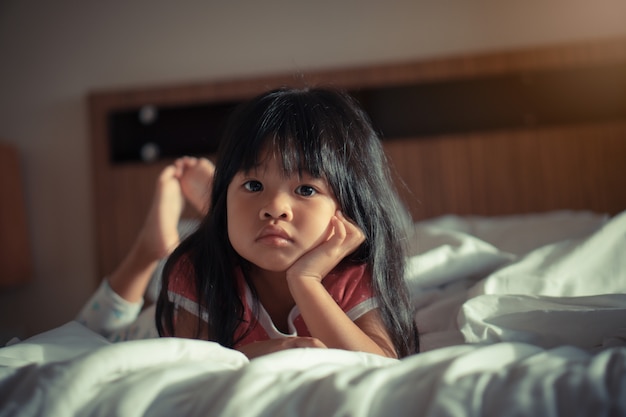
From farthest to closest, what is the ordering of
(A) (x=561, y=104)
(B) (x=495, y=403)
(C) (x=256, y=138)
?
(A) (x=561, y=104) < (C) (x=256, y=138) < (B) (x=495, y=403)

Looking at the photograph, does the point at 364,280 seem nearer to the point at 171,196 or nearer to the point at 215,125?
the point at 171,196

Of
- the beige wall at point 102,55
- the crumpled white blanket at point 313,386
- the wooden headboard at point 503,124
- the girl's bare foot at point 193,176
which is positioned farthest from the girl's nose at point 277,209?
the beige wall at point 102,55

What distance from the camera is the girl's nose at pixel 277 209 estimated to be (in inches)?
29.7

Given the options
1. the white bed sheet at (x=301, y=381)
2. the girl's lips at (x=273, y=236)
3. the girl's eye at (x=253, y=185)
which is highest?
the girl's eye at (x=253, y=185)

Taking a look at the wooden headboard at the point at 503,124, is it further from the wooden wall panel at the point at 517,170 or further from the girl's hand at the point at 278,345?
the girl's hand at the point at 278,345

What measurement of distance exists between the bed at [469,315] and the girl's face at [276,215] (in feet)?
0.49

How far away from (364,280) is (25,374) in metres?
0.50

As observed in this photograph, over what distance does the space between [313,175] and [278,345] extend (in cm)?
23

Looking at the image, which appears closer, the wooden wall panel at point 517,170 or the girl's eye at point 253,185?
the girl's eye at point 253,185

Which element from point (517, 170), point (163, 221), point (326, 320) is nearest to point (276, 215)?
point (326, 320)

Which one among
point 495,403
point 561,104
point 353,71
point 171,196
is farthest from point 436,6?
point 495,403

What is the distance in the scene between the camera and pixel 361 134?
0.87 metres

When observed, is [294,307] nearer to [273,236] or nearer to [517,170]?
[273,236]

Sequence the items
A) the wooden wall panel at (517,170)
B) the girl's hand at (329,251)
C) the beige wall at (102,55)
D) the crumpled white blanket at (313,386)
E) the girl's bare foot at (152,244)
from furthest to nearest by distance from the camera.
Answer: the beige wall at (102,55), the wooden wall panel at (517,170), the girl's bare foot at (152,244), the girl's hand at (329,251), the crumpled white blanket at (313,386)
